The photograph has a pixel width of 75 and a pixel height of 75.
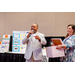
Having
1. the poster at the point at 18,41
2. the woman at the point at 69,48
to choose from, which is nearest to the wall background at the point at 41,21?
the poster at the point at 18,41

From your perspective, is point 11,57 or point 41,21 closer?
point 11,57

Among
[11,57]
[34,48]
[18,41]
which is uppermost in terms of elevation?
[18,41]

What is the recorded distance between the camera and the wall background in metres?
4.30

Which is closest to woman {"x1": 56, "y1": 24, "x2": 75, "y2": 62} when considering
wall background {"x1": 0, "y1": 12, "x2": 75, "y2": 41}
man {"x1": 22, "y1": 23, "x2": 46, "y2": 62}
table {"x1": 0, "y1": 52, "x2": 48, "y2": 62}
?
man {"x1": 22, "y1": 23, "x2": 46, "y2": 62}

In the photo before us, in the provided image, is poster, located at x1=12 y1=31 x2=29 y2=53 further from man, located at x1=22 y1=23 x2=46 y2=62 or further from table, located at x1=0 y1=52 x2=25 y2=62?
man, located at x1=22 y1=23 x2=46 y2=62

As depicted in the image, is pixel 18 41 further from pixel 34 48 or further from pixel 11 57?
pixel 34 48

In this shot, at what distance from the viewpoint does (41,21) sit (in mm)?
4438

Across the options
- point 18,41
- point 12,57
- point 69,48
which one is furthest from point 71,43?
point 18,41

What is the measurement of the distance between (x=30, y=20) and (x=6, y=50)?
1.69 m

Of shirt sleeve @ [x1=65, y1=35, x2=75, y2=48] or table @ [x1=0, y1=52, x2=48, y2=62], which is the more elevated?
shirt sleeve @ [x1=65, y1=35, x2=75, y2=48]

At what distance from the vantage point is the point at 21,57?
3.47 metres

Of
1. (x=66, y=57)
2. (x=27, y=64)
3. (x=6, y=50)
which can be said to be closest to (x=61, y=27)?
(x=6, y=50)

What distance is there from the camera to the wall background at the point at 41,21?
4301 mm

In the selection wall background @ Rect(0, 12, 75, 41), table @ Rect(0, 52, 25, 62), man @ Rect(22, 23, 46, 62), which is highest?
wall background @ Rect(0, 12, 75, 41)
